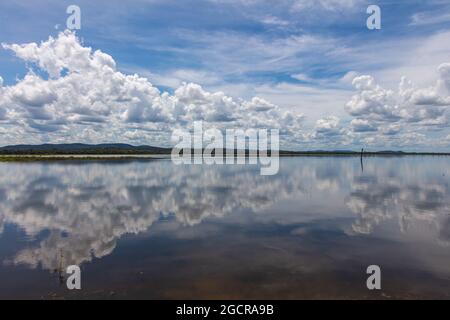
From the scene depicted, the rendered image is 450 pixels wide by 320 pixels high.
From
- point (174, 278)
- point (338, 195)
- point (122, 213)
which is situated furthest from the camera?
point (338, 195)

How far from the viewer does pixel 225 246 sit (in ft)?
53.2

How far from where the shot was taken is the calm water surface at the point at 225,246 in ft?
37.4

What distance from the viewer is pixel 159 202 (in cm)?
2842

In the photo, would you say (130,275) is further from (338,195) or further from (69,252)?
(338,195)

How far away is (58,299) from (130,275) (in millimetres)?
2444

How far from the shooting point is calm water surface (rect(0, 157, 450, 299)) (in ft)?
37.4

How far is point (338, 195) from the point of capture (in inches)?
1287
